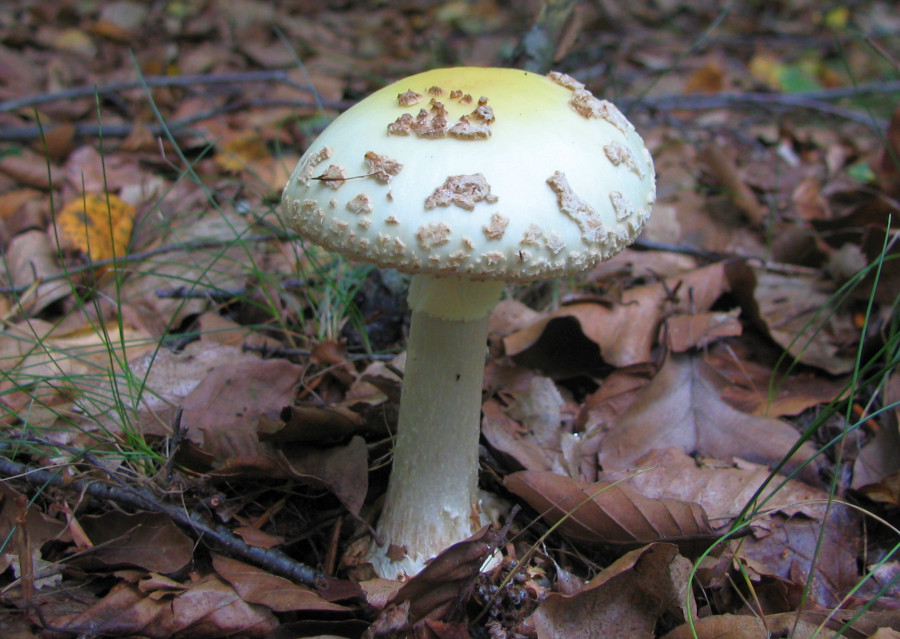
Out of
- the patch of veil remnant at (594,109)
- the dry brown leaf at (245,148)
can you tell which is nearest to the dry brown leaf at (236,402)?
the patch of veil remnant at (594,109)

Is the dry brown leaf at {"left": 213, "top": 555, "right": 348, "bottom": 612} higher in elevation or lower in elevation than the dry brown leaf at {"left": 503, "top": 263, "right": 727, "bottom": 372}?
lower

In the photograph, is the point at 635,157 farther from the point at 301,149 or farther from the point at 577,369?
the point at 301,149

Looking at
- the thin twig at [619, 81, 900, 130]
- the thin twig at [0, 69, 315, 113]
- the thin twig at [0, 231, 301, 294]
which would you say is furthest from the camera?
the thin twig at [619, 81, 900, 130]

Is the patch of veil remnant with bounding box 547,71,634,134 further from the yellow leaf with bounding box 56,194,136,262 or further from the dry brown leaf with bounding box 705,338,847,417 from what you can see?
the yellow leaf with bounding box 56,194,136,262

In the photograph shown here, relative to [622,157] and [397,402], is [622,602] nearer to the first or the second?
[397,402]

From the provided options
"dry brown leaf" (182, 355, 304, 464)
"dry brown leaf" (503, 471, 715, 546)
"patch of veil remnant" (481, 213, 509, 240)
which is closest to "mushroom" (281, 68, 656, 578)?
"patch of veil remnant" (481, 213, 509, 240)

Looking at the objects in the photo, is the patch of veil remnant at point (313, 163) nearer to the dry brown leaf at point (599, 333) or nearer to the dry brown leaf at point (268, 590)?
the dry brown leaf at point (268, 590)

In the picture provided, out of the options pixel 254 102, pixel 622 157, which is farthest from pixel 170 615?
pixel 254 102
